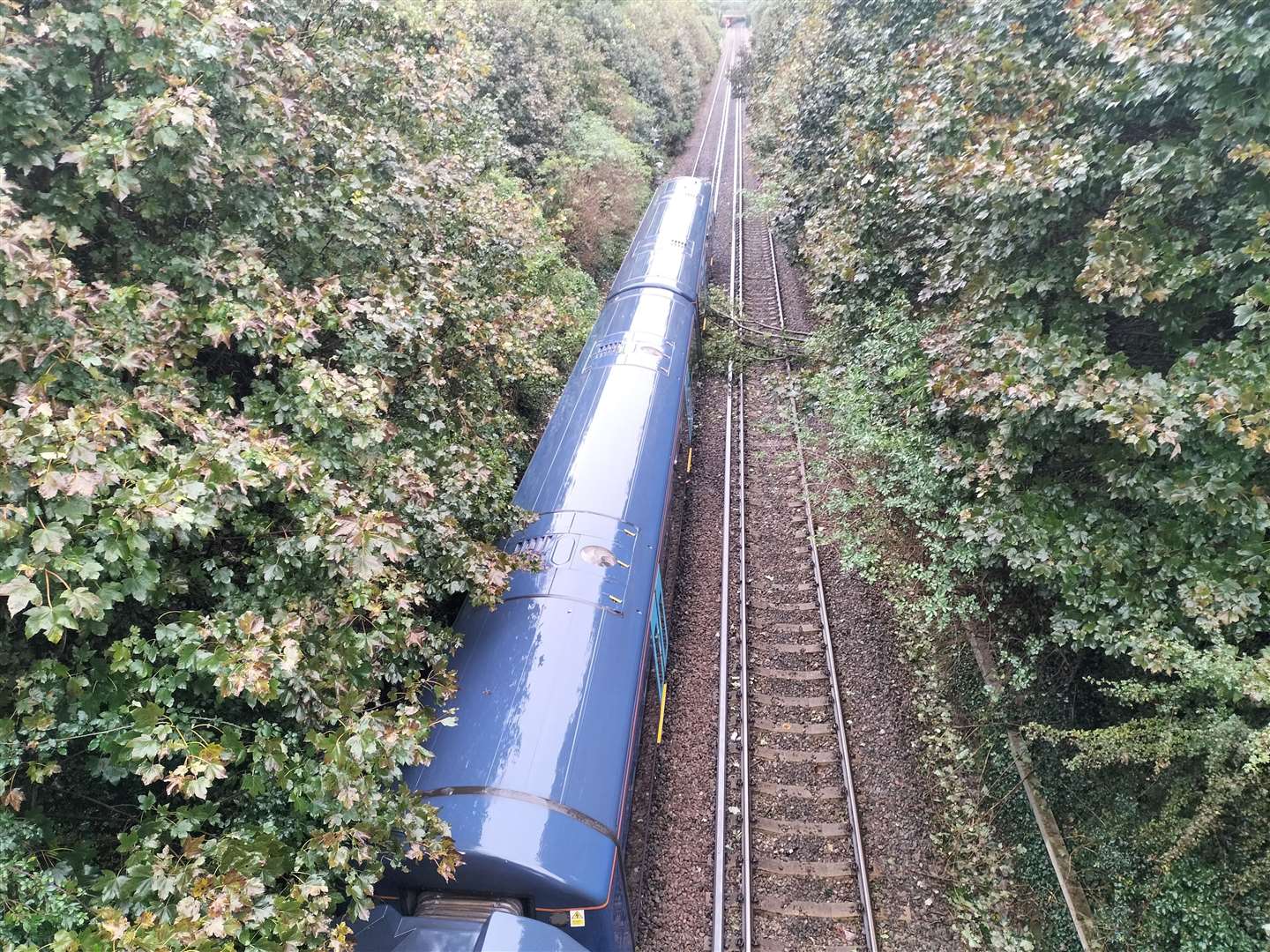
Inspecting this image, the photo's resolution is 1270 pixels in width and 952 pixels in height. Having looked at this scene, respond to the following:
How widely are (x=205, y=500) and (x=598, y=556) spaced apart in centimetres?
367

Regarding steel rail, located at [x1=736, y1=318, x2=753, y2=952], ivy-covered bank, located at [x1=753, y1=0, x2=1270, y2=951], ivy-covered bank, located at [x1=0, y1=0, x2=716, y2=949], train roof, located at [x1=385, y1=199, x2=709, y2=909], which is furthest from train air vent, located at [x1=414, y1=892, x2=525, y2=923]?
ivy-covered bank, located at [x1=753, y1=0, x2=1270, y2=951]

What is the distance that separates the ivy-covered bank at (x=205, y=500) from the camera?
11.7 feet

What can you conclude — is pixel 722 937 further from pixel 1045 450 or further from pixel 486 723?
pixel 1045 450

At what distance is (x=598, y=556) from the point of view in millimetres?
6781

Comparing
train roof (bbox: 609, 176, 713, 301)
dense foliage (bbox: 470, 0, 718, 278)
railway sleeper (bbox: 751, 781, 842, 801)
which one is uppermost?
dense foliage (bbox: 470, 0, 718, 278)

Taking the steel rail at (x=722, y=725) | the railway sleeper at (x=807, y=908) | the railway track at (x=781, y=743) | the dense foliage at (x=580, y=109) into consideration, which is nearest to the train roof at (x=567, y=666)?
the steel rail at (x=722, y=725)

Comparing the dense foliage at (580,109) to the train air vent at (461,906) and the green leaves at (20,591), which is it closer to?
the green leaves at (20,591)

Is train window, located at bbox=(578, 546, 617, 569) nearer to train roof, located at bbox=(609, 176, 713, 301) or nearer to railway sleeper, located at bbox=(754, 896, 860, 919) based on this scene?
railway sleeper, located at bbox=(754, 896, 860, 919)

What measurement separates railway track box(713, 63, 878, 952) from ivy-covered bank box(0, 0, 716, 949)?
12.7 ft

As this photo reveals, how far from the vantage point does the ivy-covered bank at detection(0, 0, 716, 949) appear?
355 centimetres

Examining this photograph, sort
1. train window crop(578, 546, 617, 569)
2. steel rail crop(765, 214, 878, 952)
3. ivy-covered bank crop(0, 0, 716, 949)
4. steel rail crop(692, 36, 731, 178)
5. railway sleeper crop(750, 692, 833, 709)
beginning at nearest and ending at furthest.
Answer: ivy-covered bank crop(0, 0, 716, 949) < steel rail crop(765, 214, 878, 952) < train window crop(578, 546, 617, 569) < railway sleeper crop(750, 692, 833, 709) < steel rail crop(692, 36, 731, 178)

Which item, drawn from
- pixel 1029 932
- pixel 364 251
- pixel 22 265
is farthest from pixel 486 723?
pixel 1029 932

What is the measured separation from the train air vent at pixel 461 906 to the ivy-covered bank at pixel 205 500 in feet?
1.95

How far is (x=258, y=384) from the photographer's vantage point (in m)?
5.35
